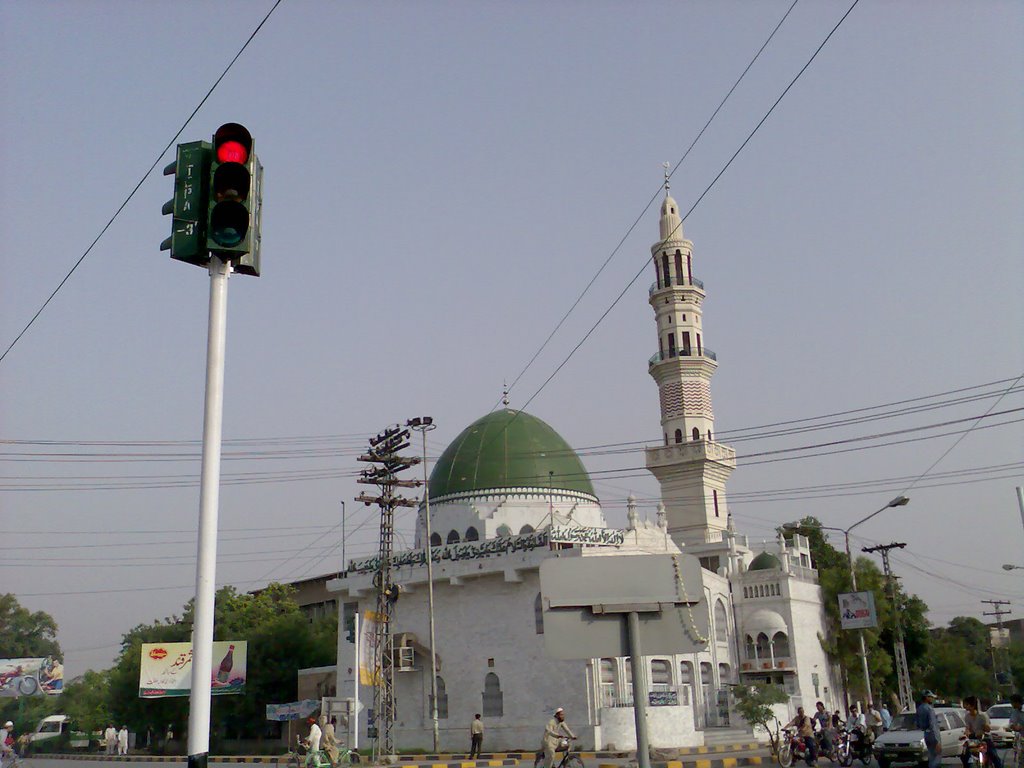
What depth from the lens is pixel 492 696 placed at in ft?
105

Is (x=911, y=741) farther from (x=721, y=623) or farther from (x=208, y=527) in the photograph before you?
(x=721, y=623)

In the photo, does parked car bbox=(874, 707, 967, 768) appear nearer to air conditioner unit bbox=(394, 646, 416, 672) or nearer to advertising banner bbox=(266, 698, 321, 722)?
air conditioner unit bbox=(394, 646, 416, 672)

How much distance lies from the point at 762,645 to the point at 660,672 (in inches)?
288

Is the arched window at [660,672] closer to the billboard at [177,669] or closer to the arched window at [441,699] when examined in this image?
the arched window at [441,699]

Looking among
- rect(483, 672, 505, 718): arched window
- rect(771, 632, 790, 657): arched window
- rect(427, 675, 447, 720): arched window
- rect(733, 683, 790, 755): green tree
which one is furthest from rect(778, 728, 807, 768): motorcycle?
rect(771, 632, 790, 657): arched window

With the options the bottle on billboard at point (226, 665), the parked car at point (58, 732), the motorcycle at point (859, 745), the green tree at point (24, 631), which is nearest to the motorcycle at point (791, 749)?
the motorcycle at point (859, 745)

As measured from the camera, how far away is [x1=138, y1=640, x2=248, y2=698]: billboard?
124 ft

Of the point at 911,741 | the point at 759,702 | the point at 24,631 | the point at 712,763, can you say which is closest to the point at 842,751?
the point at 911,741

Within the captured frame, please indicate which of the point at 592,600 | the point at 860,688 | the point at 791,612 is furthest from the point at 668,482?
the point at 592,600

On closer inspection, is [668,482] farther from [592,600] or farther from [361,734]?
[592,600]

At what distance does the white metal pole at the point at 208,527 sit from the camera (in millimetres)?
5508

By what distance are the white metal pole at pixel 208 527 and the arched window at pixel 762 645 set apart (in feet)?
110

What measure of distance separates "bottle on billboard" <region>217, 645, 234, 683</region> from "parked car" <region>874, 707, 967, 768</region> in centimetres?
2757

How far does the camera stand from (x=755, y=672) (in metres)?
36.3
